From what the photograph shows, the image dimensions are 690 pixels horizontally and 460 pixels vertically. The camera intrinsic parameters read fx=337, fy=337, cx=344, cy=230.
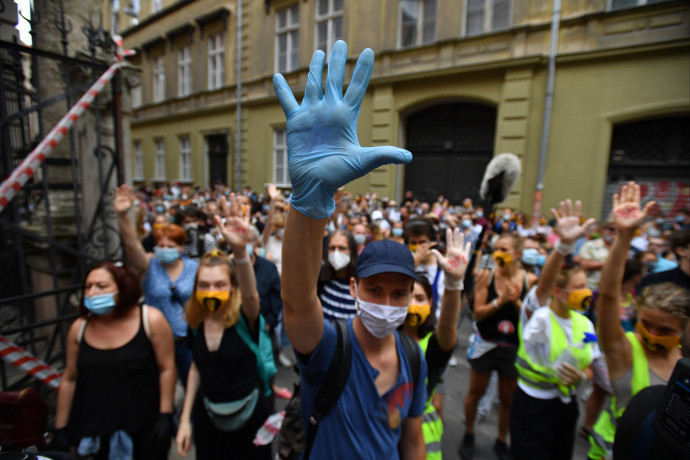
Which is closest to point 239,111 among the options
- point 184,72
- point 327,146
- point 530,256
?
point 184,72

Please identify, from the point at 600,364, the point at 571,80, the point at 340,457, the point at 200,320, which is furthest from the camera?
the point at 571,80

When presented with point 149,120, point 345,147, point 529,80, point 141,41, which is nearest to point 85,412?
point 345,147

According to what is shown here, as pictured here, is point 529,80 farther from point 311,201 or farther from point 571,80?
point 311,201

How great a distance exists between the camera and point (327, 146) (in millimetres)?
917

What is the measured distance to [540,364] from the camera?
220 cm

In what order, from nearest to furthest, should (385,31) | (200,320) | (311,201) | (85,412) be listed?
1. (311,201)
2. (85,412)
3. (200,320)
4. (385,31)

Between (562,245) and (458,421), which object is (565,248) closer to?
(562,245)

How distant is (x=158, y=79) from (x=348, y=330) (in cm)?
2111

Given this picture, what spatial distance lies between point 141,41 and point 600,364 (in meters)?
23.5

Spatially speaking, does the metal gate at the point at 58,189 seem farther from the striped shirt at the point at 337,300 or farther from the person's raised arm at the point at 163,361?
the striped shirt at the point at 337,300

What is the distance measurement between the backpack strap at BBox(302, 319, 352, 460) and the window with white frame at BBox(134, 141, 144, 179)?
73.5 ft

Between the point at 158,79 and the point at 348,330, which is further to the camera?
the point at 158,79

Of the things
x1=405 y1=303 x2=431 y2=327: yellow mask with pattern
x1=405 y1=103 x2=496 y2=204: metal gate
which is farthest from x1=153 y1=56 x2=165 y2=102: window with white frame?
x1=405 y1=303 x2=431 y2=327: yellow mask with pattern

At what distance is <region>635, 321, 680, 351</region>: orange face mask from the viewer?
1.55 meters
